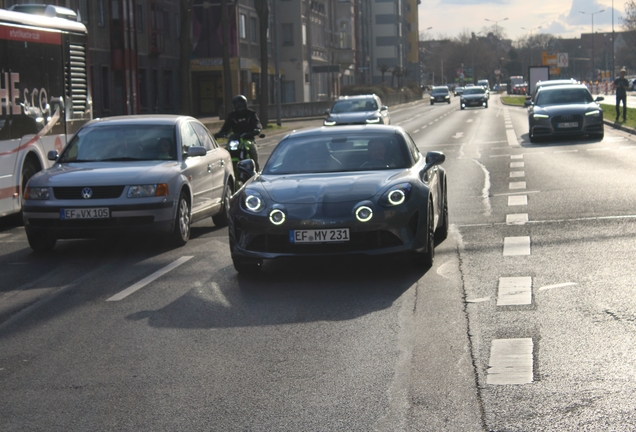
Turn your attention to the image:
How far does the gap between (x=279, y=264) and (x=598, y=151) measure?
15.9m

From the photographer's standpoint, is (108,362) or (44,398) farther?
(108,362)

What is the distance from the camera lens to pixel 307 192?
371 inches

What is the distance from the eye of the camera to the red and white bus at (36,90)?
1414 cm

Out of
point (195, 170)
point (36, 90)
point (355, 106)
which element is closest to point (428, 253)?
point (195, 170)

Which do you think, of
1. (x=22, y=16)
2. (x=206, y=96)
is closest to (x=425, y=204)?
(x=22, y=16)

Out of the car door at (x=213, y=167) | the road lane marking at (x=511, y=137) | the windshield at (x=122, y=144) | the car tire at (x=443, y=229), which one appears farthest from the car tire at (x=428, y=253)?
the road lane marking at (x=511, y=137)

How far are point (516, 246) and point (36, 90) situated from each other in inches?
306

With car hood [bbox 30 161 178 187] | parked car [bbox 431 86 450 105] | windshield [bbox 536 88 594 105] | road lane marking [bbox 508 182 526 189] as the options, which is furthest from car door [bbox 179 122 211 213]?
parked car [bbox 431 86 450 105]

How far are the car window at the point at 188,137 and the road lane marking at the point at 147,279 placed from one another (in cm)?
220

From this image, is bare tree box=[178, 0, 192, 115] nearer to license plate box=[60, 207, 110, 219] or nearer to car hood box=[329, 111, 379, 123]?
car hood box=[329, 111, 379, 123]

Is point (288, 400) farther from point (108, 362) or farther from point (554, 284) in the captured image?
point (554, 284)

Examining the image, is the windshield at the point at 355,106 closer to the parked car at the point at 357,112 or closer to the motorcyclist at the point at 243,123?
the parked car at the point at 357,112

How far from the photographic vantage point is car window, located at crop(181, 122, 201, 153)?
1293 cm

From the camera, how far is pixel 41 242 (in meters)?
11.9
